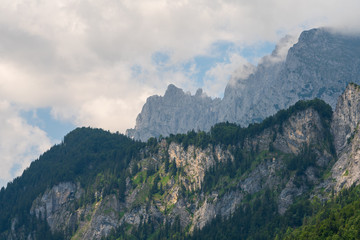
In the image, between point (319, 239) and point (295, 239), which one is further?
point (295, 239)

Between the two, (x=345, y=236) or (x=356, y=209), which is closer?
(x=345, y=236)

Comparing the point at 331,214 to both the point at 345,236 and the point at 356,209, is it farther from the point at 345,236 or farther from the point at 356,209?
the point at 345,236

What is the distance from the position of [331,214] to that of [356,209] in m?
12.6

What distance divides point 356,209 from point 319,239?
19372mm

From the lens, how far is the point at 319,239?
591ft

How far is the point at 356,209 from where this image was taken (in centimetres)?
18475

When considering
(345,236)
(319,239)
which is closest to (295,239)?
(319,239)

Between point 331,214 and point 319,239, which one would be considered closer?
point 319,239

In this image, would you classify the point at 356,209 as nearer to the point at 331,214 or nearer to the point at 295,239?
the point at 331,214

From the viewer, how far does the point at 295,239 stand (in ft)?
640

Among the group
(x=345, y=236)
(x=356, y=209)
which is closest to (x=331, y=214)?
(x=356, y=209)

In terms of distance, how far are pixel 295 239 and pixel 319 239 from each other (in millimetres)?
16170

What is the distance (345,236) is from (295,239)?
28787 mm

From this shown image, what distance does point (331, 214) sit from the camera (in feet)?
639
